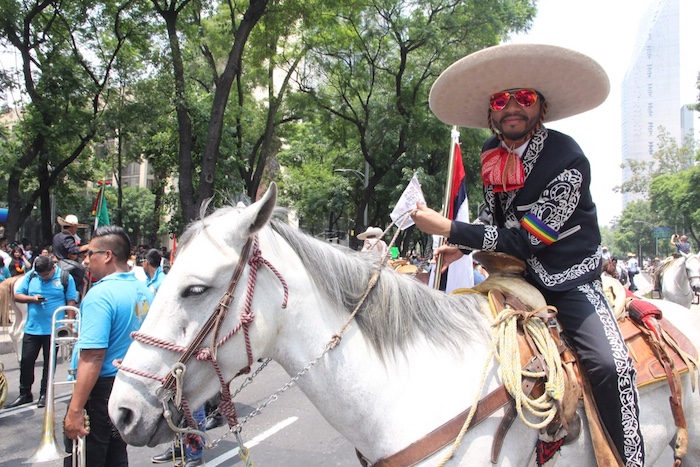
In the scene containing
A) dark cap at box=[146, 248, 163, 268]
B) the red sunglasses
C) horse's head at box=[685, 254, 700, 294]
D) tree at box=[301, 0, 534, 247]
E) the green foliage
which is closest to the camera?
the red sunglasses

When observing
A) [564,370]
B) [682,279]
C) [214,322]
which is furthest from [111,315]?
[682,279]

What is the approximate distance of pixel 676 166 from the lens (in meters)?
53.7

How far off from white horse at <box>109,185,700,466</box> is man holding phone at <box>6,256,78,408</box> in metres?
5.59

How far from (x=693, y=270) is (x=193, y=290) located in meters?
12.8

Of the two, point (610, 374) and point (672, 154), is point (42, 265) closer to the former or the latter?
point (610, 374)

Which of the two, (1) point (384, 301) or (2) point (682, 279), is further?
(2) point (682, 279)

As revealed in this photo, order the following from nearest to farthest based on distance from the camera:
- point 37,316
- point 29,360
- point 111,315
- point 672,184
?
point 111,315
point 29,360
point 37,316
point 672,184

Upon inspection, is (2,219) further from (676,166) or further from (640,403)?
(676,166)

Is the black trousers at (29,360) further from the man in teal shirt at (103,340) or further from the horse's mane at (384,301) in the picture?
the horse's mane at (384,301)

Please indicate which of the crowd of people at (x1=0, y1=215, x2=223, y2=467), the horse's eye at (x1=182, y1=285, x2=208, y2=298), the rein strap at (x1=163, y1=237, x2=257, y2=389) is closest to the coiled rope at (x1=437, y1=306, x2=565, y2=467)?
the rein strap at (x1=163, y1=237, x2=257, y2=389)

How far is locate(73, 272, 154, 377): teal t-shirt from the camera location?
326 cm

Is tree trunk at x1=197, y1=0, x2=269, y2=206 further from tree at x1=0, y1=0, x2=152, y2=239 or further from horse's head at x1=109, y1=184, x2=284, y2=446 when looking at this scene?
horse's head at x1=109, y1=184, x2=284, y2=446

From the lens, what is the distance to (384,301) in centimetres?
212

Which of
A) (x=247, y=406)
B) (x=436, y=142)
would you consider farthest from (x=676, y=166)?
(x=247, y=406)
